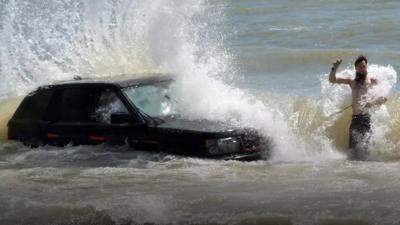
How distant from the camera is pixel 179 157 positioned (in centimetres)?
805

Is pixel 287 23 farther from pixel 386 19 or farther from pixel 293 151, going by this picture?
pixel 293 151

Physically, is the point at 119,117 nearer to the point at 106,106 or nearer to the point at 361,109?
the point at 106,106

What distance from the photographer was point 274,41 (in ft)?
85.1

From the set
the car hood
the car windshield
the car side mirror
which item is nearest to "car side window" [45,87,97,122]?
the car windshield

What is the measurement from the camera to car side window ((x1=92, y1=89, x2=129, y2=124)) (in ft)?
28.2

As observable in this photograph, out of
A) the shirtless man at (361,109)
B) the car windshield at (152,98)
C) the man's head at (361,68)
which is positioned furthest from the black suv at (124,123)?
the man's head at (361,68)

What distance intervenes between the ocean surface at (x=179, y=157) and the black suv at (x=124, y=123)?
0.47 feet

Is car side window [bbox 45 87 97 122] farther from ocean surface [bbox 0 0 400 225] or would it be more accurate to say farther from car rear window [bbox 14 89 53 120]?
ocean surface [bbox 0 0 400 225]

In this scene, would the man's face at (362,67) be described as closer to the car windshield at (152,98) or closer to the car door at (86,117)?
the car windshield at (152,98)

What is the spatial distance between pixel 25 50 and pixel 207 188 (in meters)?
9.95

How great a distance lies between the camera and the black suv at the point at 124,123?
25.8 ft

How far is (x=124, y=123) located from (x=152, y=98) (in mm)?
555

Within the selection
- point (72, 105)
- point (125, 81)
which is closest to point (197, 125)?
point (125, 81)

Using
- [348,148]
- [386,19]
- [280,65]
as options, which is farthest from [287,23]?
[348,148]
